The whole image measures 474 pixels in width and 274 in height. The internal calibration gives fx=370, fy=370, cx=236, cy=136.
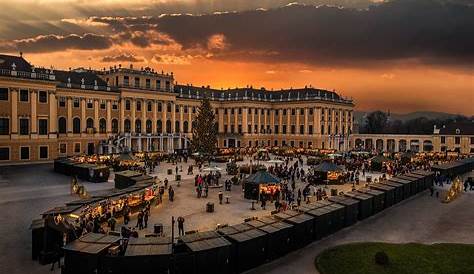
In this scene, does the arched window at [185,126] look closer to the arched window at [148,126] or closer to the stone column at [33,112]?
the arched window at [148,126]

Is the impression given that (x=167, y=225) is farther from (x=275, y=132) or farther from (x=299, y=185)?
(x=275, y=132)

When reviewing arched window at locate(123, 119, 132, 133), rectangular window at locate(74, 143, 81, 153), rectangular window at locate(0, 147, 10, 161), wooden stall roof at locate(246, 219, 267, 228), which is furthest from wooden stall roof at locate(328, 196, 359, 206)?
arched window at locate(123, 119, 132, 133)

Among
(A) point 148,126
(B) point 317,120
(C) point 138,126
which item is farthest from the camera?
(B) point 317,120

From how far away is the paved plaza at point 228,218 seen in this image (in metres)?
20.1

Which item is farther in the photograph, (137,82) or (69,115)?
(137,82)

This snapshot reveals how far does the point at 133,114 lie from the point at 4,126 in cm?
2529

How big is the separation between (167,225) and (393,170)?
38.6 metres

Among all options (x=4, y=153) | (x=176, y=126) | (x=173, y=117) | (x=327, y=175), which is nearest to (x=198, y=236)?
(x=327, y=175)

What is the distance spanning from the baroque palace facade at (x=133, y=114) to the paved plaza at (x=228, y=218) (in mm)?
19724

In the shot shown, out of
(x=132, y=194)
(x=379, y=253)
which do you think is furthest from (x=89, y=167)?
(x=379, y=253)

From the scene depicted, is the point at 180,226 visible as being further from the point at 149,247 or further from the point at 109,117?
the point at 109,117

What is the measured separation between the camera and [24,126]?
58.4 meters

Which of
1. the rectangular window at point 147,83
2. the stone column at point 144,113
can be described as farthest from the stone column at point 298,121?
the stone column at point 144,113

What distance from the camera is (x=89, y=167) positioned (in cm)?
4478
